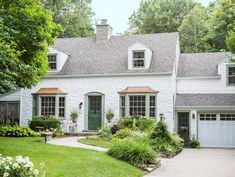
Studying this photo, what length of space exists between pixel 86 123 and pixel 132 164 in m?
13.1

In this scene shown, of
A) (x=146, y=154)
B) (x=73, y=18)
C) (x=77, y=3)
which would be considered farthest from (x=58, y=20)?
(x=146, y=154)

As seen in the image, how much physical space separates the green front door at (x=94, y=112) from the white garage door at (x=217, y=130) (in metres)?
6.82

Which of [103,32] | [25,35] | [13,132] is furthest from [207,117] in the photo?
[25,35]

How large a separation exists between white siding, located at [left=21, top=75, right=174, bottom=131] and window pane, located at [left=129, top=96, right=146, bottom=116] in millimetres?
924

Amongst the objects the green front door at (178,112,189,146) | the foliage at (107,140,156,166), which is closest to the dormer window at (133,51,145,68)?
the green front door at (178,112,189,146)

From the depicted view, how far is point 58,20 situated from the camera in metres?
42.5

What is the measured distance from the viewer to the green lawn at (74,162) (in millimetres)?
10948

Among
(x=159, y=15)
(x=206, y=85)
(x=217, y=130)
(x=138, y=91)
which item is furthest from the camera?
(x=159, y=15)

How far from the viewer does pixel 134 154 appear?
14062 millimetres

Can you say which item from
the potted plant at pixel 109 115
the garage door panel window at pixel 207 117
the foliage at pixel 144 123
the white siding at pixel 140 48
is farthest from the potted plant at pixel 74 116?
the garage door panel window at pixel 207 117

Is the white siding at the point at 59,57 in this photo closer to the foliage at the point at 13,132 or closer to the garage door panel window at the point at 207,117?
the foliage at the point at 13,132

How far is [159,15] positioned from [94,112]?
23587 millimetres

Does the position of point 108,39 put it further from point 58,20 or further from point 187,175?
point 187,175

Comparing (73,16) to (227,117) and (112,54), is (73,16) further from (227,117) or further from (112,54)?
(227,117)
